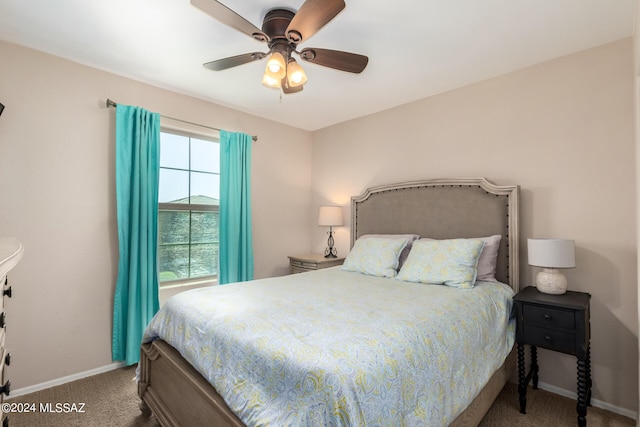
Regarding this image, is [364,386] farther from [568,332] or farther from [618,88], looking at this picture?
[618,88]

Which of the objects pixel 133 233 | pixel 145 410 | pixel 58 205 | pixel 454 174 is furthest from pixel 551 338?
pixel 58 205

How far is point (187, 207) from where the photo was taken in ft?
10.6

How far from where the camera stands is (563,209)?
2340 mm

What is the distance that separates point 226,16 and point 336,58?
27.5 inches

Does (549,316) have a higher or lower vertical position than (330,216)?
lower

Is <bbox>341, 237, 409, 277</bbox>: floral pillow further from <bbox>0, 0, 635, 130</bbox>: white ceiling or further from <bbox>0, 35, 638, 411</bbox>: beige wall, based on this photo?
<bbox>0, 0, 635, 130</bbox>: white ceiling

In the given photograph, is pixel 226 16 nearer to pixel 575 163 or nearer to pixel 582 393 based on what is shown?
pixel 575 163

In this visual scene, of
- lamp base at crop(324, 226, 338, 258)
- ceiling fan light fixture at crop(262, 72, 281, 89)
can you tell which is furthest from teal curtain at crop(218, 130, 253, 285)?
ceiling fan light fixture at crop(262, 72, 281, 89)

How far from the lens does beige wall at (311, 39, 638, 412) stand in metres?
2.11

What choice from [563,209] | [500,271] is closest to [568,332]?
[500,271]

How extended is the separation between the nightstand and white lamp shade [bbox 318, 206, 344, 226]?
16.6 inches

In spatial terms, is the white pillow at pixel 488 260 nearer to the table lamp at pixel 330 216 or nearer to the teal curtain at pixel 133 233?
the table lamp at pixel 330 216

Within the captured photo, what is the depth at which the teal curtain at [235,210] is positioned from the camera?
3.34 meters

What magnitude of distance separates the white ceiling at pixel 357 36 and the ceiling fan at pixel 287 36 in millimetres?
142
